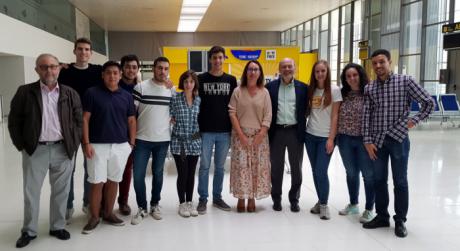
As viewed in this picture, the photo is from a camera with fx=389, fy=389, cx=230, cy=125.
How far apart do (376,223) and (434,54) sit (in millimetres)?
10467

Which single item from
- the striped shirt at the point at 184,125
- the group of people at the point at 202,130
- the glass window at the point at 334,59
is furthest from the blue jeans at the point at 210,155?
the glass window at the point at 334,59

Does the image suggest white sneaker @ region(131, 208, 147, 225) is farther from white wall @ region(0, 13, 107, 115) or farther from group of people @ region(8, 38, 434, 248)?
white wall @ region(0, 13, 107, 115)

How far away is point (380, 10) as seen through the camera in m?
14.1

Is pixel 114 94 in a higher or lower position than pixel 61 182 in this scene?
higher

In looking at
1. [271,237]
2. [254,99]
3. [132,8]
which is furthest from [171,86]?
[132,8]

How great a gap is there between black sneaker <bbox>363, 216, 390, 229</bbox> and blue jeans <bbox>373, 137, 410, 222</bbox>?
0.10 feet

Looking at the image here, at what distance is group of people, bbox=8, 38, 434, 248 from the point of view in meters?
3.08

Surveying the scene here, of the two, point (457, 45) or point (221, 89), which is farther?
point (457, 45)

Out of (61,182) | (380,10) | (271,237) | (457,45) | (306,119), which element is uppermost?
(380,10)

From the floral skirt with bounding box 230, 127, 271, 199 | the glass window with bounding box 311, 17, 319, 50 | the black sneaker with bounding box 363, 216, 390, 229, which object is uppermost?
the glass window with bounding box 311, 17, 319, 50

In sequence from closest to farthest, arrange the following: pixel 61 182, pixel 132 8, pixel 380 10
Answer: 1. pixel 61 182
2. pixel 380 10
3. pixel 132 8

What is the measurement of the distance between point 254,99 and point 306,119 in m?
0.60

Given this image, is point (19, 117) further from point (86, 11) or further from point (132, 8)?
point (86, 11)

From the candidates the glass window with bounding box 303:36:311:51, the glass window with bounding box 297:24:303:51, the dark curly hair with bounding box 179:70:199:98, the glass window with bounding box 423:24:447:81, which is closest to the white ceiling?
the glass window with bounding box 297:24:303:51
